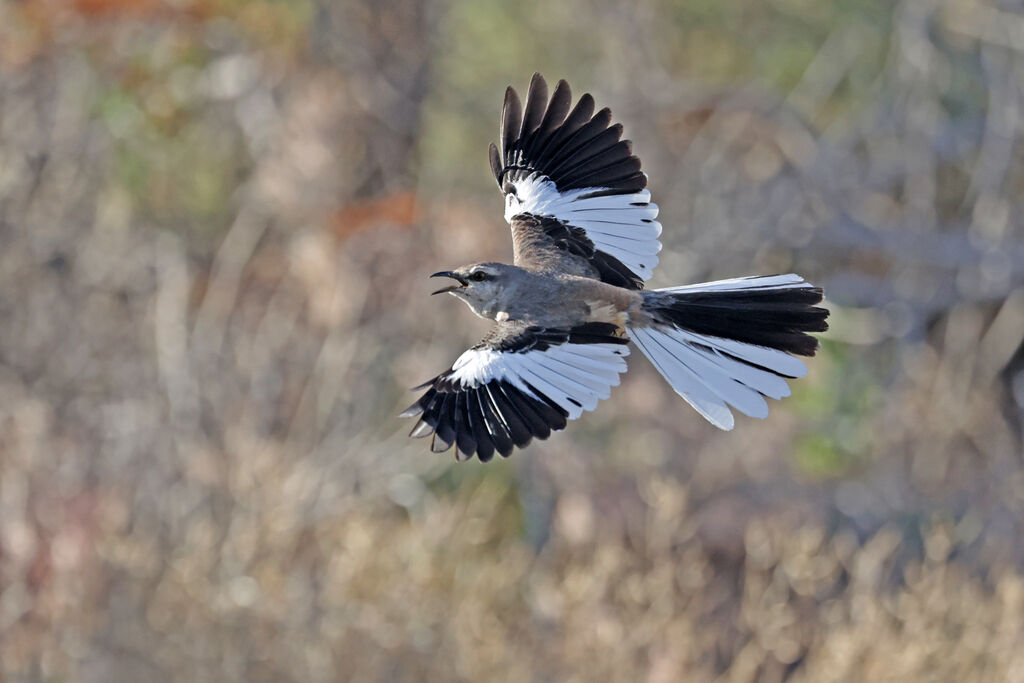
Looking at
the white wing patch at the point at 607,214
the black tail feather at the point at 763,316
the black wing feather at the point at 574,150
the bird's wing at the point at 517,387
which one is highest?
the black wing feather at the point at 574,150

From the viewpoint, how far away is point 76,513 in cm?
771

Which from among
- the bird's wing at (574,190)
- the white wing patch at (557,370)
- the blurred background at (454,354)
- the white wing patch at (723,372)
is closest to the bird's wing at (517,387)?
the white wing patch at (557,370)

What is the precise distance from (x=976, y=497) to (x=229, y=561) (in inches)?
217

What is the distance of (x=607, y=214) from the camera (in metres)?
4.07

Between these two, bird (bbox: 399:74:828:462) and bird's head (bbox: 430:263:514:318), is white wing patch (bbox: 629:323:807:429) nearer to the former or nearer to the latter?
bird (bbox: 399:74:828:462)

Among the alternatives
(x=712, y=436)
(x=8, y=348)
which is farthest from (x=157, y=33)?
(x=712, y=436)

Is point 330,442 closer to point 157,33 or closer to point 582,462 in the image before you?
point 582,462

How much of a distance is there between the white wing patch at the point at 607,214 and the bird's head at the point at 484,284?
0.61 m

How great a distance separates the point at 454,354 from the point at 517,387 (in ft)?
18.0

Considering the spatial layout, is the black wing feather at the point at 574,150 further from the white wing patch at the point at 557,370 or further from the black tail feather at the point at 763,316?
the white wing patch at the point at 557,370

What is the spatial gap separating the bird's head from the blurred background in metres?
3.24

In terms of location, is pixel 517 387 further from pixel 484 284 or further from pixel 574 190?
pixel 574 190

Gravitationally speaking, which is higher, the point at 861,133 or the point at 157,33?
the point at 157,33

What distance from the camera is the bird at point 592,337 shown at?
326 cm
